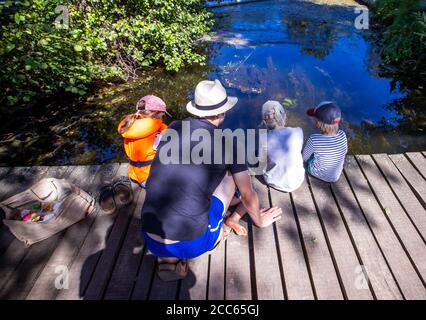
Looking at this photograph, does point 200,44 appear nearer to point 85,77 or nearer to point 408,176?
point 85,77

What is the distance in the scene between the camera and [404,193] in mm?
3457

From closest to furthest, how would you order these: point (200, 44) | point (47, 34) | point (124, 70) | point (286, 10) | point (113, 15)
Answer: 1. point (47, 34)
2. point (113, 15)
3. point (124, 70)
4. point (200, 44)
5. point (286, 10)

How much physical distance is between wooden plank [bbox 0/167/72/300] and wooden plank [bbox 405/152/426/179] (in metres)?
4.56

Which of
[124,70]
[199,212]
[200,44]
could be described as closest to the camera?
[199,212]

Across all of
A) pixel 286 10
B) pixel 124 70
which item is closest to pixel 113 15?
pixel 124 70

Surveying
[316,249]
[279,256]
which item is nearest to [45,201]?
[279,256]

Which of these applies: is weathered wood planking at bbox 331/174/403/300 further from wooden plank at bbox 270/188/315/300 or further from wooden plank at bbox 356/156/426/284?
wooden plank at bbox 270/188/315/300

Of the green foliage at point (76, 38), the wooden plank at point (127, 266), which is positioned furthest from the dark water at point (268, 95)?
the wooden plank at point (127, 266)

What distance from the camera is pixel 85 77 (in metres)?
5.56

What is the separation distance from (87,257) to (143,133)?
1.40 meters

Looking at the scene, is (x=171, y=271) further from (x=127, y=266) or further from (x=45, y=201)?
(x=45, y=201)

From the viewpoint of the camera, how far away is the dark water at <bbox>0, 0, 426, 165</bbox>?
19.7 feet

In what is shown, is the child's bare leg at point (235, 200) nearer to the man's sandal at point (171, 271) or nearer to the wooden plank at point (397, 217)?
the man's sandal at point (171, 271)
